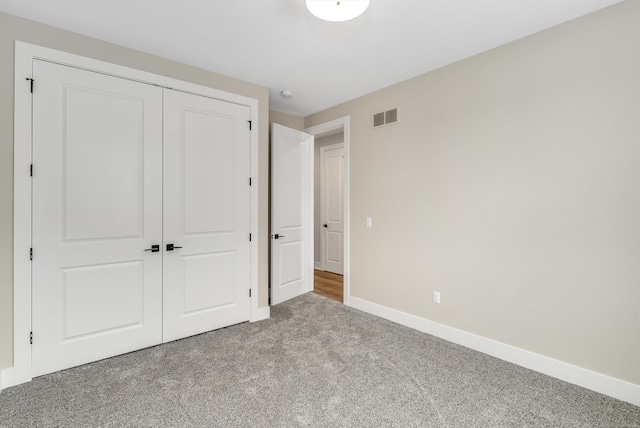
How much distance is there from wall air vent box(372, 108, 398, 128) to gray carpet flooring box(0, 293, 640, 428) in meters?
2.36

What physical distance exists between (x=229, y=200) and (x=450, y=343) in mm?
2642

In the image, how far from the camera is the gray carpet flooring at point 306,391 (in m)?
1.73

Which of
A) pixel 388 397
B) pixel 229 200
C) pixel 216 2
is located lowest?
pixel 388 397

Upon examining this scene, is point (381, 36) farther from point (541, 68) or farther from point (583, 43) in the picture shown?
point (583, 43)

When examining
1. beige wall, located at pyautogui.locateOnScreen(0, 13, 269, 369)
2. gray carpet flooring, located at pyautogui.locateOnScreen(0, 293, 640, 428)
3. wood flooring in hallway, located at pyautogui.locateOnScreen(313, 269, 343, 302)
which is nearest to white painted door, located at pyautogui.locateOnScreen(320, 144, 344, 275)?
wood flooring in hallway, located at pyautogui.locateOnScreen(313, 269, 343, 302)

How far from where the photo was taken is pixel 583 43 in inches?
80.7

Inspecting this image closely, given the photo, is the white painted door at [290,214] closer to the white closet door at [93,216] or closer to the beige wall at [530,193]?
the beige wall at [530,193]

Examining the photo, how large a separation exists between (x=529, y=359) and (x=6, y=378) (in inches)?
155

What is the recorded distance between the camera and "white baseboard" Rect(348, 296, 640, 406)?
6.30ft

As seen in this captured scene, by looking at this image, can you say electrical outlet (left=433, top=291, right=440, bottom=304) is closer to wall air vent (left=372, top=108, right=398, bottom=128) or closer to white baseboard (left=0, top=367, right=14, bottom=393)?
wall air vent (left=372, top=108, right=398, bottom=128)

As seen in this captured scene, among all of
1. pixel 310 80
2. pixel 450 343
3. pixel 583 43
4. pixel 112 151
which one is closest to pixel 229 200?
pixel 112 151

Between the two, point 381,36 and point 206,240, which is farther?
point 206,240

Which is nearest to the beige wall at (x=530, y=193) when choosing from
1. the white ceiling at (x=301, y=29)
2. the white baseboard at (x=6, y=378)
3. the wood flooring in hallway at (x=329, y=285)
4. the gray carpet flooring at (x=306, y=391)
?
the white ceiling at (x=301, y=29)

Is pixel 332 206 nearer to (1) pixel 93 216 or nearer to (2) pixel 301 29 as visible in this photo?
(2) pixel 301 29
